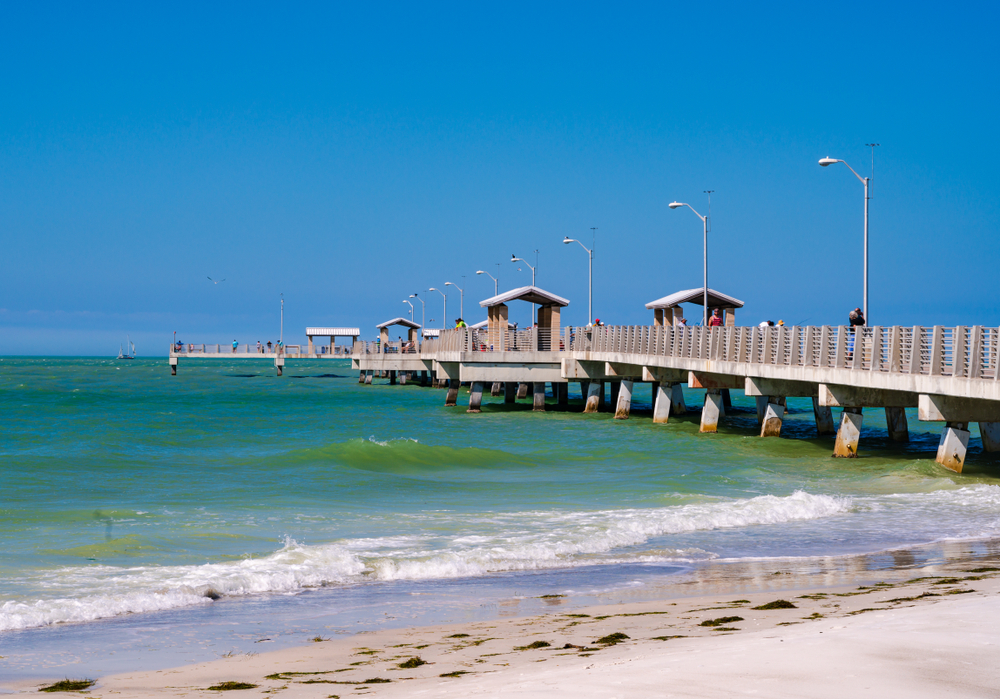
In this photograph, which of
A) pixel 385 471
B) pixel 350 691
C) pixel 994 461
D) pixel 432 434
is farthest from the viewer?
pixel 432 434

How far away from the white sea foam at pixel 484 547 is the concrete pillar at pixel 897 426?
43.0 feet

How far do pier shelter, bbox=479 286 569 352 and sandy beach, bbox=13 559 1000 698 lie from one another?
35.3 m

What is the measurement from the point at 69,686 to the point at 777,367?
75.2 feet

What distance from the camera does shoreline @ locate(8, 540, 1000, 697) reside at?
6.40m

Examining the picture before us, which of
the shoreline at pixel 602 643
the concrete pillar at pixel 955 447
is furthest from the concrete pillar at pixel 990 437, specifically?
the shoreline at pixel 602 643

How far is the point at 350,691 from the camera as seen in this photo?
6492mm

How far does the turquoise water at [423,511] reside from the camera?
37.3 feet

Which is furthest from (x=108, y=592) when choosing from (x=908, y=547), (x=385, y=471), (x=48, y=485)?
(x=385, y=471)

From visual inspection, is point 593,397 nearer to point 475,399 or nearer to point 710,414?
point 475,399

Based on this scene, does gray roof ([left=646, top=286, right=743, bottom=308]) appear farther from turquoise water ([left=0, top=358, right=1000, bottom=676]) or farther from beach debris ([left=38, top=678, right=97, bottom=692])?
beach debris ([left=38, top=678, right=97, bottom=692])

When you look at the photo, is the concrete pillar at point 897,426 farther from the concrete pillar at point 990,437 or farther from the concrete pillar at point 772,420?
the concrete pillar at point 990,437

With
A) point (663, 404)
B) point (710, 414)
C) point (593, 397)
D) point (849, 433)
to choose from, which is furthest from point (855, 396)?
point (593, 397)

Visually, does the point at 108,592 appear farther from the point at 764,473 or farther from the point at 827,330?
the point at 827,330

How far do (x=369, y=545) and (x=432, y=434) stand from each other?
78.7 feet
